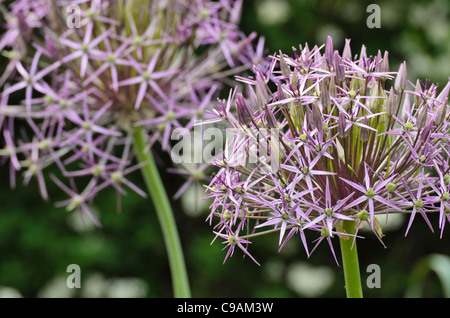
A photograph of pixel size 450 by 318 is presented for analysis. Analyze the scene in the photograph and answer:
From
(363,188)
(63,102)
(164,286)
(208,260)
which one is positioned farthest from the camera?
(164,286)

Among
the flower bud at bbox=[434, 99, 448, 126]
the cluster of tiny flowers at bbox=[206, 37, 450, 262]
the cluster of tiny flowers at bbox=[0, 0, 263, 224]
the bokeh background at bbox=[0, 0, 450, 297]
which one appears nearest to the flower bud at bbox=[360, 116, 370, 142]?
the cluster of tiny flowers at bbox=[206, 37, 450, 262]

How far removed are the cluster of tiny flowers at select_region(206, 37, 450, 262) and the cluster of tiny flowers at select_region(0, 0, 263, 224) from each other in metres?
0.58

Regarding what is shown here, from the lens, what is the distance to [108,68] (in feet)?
5.09

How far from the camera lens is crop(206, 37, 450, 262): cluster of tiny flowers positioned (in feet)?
2.71

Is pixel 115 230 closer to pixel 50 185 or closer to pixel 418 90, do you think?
pixel 50 185

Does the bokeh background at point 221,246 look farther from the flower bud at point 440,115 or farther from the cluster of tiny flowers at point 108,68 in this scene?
the flower bud at point 440,115

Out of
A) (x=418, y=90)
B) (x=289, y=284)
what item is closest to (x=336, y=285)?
(x=289, y=284)

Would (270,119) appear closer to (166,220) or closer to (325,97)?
(325,97)

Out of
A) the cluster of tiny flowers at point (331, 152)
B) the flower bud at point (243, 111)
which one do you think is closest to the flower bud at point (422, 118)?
the cluster of tiny flowers at point (331, 152)

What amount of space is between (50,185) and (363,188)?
2700 mm

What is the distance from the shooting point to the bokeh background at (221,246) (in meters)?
3.10

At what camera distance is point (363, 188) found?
0.82 meters

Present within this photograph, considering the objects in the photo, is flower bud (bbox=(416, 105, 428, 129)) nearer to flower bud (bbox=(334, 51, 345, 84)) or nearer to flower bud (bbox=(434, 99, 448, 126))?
flower bud (bbox=(434, 99, 448, 126))

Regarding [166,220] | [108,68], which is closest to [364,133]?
[166,220]
